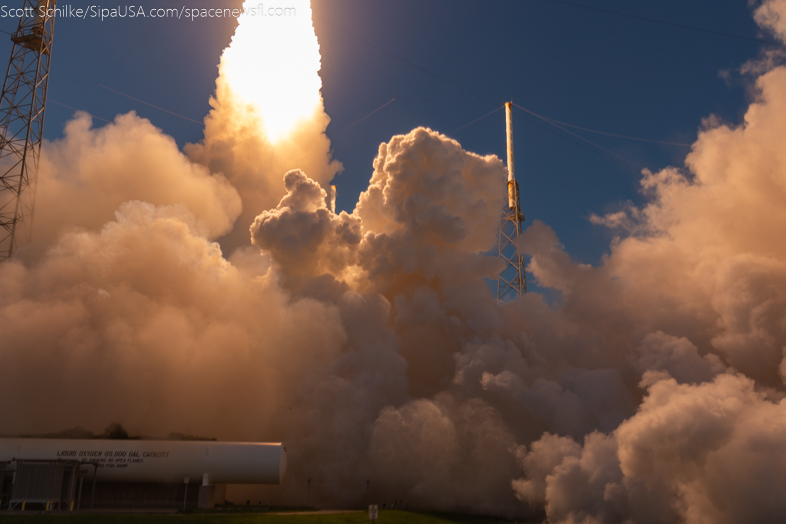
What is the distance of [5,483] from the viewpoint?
2014 inches

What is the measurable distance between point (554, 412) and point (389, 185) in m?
29.4

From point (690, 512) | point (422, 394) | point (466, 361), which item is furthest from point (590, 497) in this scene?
point (422, 394)

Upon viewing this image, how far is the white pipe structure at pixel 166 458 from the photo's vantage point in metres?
53.0

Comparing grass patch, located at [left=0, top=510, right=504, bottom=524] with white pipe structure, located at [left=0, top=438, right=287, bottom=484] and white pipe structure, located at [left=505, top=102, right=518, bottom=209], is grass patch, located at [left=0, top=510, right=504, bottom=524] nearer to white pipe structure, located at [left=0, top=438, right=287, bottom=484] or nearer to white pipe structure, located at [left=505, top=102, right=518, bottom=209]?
white pipe structure, located at [left=0, top=438, right=287, bottom=484]

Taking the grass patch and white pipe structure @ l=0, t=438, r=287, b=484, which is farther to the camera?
white pipe structure @ l=0, t=438, r=287, b=484

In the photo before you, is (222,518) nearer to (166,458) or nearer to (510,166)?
(166,458)

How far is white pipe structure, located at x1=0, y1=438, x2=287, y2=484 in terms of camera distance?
174 feet

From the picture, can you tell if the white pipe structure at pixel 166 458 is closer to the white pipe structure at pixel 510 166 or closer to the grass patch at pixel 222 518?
the grass patch at pixel 222 518

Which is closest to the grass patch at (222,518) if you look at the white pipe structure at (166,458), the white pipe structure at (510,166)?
the white pipe structure at (166,458)

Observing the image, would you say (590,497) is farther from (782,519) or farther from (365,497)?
(365,497)

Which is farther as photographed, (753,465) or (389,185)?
(389,185)

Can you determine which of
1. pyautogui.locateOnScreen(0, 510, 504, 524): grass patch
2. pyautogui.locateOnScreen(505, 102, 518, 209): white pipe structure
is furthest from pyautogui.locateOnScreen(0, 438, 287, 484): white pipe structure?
pyautogui.locateOnScreen(505, 102, 518, 209): white pipe structure

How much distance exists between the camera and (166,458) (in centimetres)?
5328

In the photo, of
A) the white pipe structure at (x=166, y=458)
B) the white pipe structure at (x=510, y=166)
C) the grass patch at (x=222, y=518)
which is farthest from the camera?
the white pipe structure at (x=510, y=166)
